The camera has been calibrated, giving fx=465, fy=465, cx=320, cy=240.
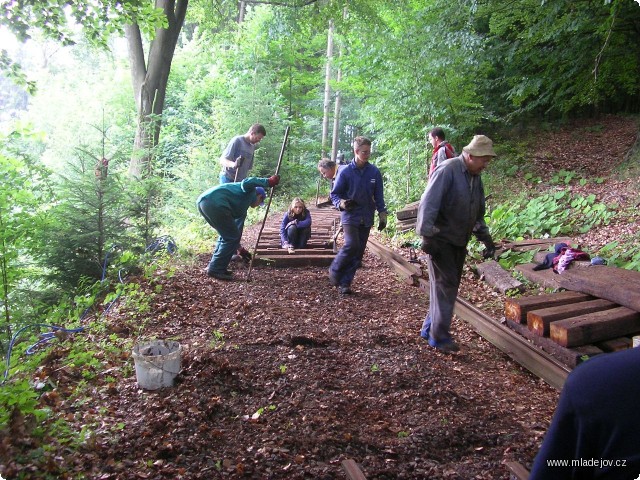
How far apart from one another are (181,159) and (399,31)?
7943 millimetres

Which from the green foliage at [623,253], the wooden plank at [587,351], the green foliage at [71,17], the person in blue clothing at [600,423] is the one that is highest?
the green foliage at [71,17]

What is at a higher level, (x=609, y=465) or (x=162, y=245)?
(x=609, y=465)

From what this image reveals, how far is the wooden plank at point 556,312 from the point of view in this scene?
5316 mm

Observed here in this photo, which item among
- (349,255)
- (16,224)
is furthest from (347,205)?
(16,224)

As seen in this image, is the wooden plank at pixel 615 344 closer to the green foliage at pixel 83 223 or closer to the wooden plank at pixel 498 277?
the wooden plank at pixel 498 277

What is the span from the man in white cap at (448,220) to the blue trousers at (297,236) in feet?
14.7

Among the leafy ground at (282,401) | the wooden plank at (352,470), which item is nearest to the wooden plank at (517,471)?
the leafy ground at (282,401)

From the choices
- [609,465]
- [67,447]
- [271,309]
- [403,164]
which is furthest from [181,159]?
[609,465]

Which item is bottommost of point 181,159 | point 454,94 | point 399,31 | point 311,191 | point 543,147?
point 311,191

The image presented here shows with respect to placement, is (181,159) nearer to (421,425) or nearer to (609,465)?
(421,425)

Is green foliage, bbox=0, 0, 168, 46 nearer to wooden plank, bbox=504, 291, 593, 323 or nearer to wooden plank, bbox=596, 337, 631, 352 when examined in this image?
wooden plank, bbox=504, 291, 593, 323

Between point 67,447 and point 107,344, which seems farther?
point 107,344

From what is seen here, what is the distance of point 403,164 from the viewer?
590 inches

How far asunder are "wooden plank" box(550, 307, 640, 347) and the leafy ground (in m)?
0.58
